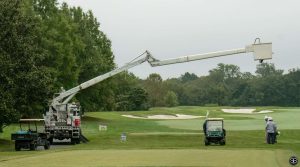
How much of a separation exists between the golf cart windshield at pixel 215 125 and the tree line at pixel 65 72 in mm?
10662

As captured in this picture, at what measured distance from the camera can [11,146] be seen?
39.6 meters

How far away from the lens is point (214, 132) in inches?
1487

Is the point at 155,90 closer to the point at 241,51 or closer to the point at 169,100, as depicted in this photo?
the point at 169,100

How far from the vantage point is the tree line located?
1500 inches

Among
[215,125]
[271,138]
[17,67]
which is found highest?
[17,67]

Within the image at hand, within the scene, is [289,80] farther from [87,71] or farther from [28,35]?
[28,35]

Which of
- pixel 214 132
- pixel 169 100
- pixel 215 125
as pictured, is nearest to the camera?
pixel 214 132

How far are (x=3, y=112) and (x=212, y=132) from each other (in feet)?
41.4

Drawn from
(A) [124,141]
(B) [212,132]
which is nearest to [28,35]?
(A) [124,141]

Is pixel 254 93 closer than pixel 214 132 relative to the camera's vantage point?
No

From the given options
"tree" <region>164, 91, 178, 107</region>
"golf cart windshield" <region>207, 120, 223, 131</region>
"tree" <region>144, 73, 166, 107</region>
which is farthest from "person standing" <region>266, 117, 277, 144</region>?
"tree" <region>164, 91, 178, 107</region>

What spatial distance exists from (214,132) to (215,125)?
0.80 metres

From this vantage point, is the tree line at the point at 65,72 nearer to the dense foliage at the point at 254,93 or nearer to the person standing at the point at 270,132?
the dense foliage at the point at 254,93

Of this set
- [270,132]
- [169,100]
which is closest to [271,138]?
[270,132]
